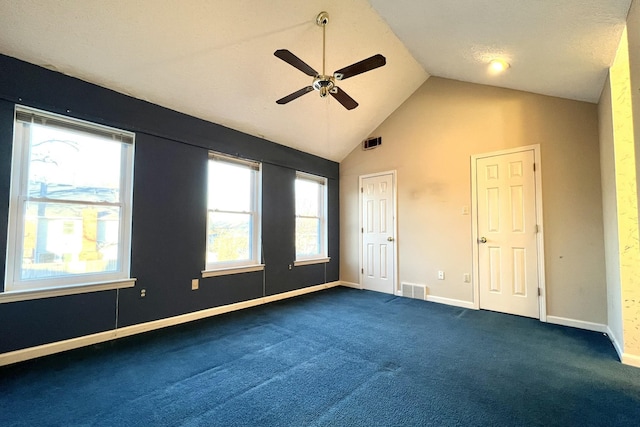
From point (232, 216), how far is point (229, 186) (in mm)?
417

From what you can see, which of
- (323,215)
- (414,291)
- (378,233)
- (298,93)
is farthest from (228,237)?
(414,291)

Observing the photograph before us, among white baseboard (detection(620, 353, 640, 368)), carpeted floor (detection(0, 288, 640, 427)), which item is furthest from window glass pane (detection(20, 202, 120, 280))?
white baseboard (detection(620, 353, 640, 368))

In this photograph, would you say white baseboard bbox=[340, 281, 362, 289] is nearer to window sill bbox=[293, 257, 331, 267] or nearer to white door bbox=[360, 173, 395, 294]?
white door bbox=[360, 173, 395, 294]

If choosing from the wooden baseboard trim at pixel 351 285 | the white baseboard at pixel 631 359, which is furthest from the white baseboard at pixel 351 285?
the white baseboard at pixel 631 359

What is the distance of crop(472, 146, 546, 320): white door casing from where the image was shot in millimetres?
3477

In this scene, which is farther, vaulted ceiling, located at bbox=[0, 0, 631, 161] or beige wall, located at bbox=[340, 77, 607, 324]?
beige wall, located at bbox=[340, 77, 607, 324]

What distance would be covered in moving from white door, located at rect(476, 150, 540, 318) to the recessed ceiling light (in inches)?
43.1

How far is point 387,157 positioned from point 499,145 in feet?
5.46

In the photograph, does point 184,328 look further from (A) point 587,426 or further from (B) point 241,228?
(A) point 587,426

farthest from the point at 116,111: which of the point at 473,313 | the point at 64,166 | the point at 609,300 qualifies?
the point at 609,300

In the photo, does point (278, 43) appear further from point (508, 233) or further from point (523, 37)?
point (508, 233)

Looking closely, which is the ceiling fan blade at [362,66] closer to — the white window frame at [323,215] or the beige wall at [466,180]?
the beige wall at [466,180]

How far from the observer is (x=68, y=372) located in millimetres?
2164

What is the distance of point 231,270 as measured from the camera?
3.80 m
